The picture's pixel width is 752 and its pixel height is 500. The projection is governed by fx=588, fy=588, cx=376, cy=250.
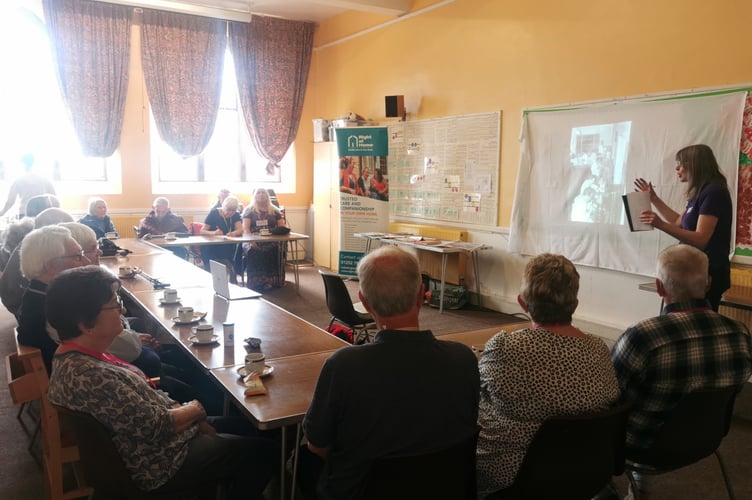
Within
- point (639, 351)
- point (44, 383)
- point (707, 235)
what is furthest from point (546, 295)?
point (707, 235)

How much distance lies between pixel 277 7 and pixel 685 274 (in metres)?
8.13

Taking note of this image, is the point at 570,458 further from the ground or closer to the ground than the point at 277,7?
closer to the ground

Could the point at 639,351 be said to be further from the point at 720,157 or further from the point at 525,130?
the point at 525,130

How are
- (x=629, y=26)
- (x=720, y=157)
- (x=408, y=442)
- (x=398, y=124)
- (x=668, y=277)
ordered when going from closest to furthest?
(x=408, y=442)
(x=668, y=277)
(x=720, y=157)
(x=629, y=26)
(x=398, y=124)

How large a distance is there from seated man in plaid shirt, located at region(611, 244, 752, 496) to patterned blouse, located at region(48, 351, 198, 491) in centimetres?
154

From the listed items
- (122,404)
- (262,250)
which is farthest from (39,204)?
(122,404)

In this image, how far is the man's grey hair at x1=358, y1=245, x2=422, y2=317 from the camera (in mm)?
1654

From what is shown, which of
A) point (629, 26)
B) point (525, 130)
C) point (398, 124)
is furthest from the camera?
point (398, 124)

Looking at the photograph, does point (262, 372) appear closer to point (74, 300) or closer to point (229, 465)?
point (229, 465)

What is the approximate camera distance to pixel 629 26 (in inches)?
195

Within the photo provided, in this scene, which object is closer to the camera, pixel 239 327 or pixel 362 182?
pixel 239 327

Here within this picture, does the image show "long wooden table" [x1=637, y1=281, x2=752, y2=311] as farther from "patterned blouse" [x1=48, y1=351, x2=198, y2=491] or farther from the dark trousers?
"patterned blouse" [x1=48, y1=351, x2=198, y2=491]

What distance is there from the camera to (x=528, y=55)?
5.89m

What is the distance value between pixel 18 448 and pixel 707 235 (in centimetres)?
409
